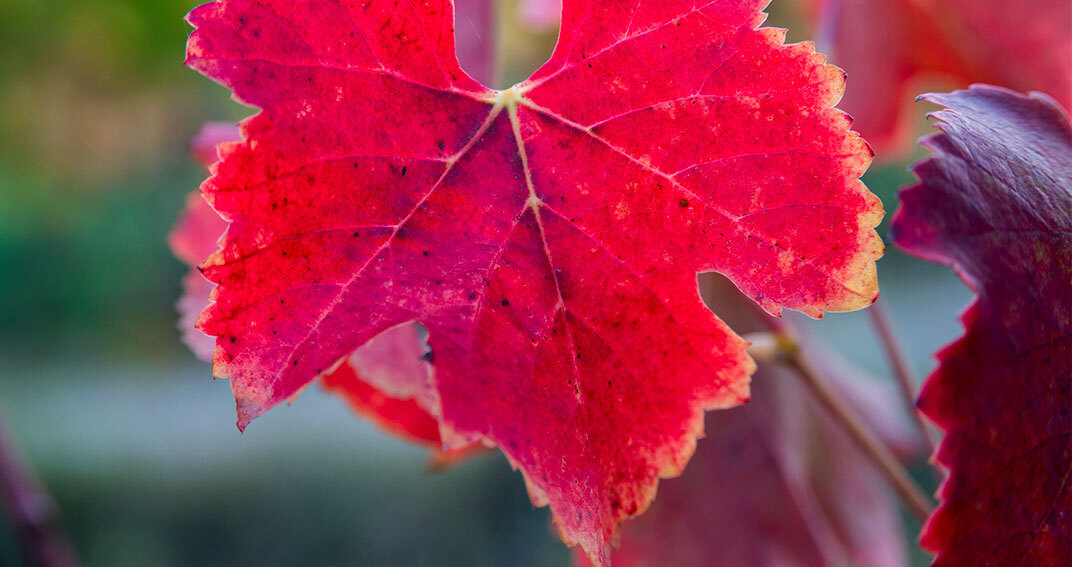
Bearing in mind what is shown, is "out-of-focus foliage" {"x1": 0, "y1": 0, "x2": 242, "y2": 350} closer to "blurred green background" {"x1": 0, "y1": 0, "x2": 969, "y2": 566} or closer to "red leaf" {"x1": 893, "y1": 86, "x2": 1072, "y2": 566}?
"blurred green background" {"x1": 0, "y1": 0, "x2": 969, "y2": 566}

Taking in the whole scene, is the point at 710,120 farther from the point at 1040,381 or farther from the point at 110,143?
the point at 110,143

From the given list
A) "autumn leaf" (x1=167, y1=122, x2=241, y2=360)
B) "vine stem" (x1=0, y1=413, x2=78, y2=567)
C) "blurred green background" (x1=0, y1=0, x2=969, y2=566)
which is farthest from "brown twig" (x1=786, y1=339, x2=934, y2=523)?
"blurred green background" (x1=0, y1=0, x2=969, y2=566)

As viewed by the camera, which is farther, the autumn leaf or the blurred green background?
the blurred green background

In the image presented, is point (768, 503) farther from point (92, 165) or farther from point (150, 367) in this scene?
point (92, 165)

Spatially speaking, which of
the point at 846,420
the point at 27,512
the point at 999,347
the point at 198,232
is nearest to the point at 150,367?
the point at 27,512

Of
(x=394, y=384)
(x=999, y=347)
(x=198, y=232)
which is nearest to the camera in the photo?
(x=999, y=347)

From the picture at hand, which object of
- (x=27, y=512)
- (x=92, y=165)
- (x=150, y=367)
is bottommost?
(x=27, y=512)

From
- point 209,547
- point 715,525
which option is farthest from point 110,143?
point 715,525
